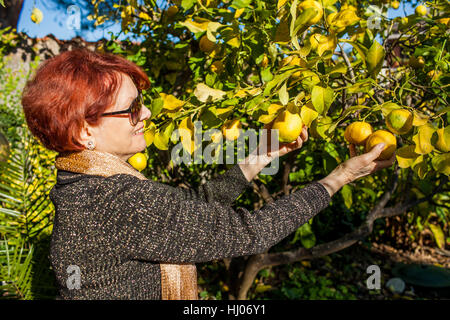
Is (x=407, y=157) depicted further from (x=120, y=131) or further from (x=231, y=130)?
(x=120, y=131)

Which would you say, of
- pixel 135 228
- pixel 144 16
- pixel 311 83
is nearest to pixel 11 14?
pixel 144 16

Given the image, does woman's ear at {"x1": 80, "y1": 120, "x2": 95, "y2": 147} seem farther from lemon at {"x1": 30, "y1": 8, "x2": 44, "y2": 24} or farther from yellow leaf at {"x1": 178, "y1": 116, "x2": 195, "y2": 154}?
lemon at {"x1": 30, "y1": 8, "x2": 44, "y2": 24}

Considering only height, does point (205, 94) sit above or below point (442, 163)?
above

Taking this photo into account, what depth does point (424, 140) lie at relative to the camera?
88cm

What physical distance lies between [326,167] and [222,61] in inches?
24.4

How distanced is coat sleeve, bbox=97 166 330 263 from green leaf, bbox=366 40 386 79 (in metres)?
0.48

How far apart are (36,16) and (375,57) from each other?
459 centimetres

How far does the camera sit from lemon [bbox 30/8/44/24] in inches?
168

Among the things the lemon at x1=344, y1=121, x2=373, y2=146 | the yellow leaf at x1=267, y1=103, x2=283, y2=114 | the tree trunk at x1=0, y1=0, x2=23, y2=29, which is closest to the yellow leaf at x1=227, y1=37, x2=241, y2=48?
the yellow leaf at x1=267, y1=103, x2=283, y2=114

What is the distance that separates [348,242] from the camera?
6.49ft

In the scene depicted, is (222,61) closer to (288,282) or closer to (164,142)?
(164,142)

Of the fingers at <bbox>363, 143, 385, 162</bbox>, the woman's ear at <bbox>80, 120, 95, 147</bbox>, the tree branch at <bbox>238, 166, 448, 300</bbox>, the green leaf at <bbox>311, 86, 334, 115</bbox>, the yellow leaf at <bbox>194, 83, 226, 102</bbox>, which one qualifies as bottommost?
the tree branch at <bbox>238, 166, 448, 300</bbox>

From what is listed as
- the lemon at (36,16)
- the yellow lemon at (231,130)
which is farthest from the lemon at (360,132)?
the lemon at (36,16)
